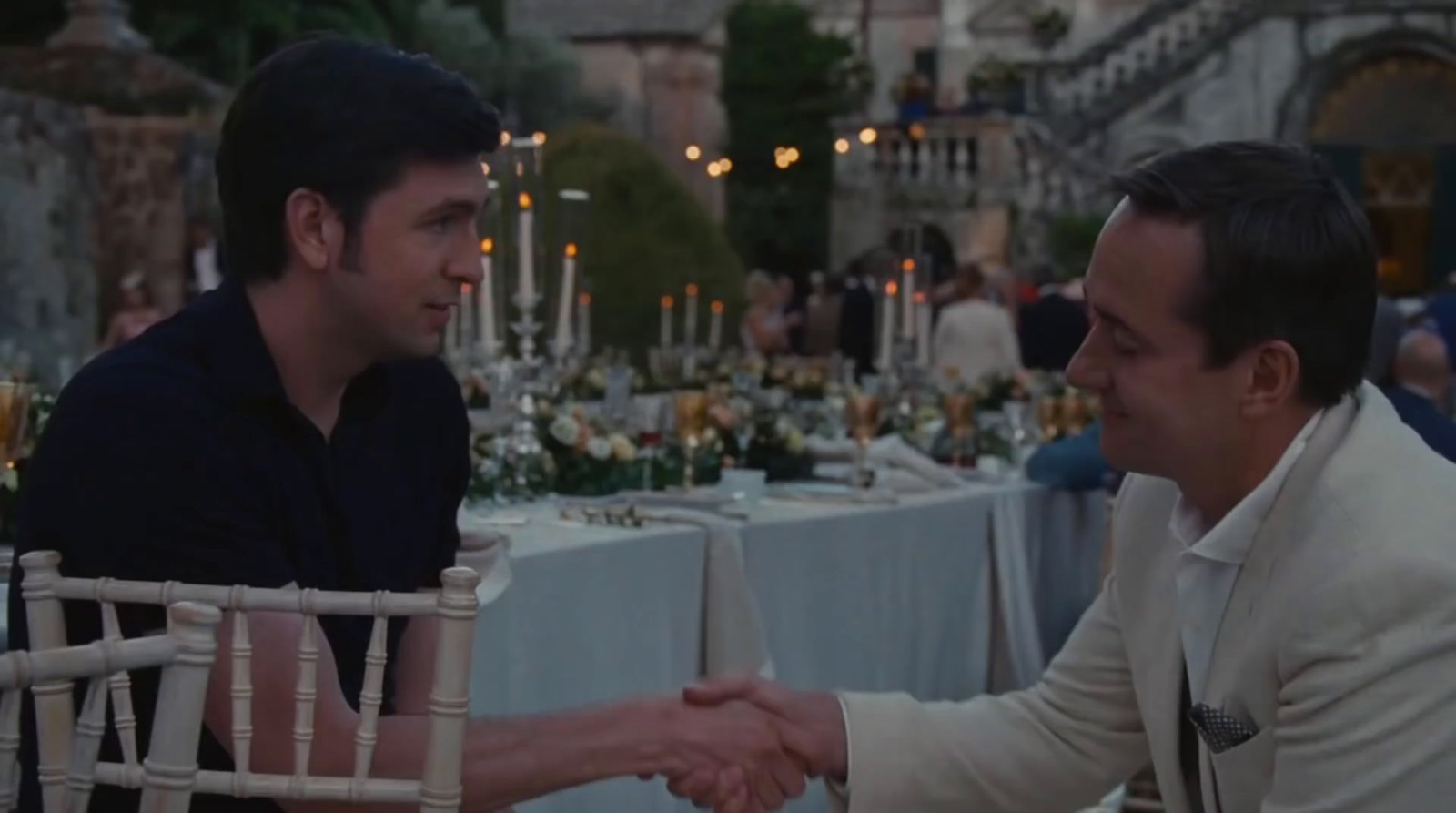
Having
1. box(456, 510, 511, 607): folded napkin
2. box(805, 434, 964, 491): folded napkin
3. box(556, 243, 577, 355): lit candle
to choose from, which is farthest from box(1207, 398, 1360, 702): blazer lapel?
box(805, 434, 964, 491): folded napkin

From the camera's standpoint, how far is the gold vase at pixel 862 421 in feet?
21.2

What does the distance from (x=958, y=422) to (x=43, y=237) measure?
19.6 ft

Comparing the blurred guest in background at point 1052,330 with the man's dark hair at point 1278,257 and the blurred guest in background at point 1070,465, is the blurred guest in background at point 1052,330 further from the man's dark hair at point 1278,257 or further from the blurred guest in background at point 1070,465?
the man's dark hair at point 1278,257

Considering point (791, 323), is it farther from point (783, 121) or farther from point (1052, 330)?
point (783, 121)

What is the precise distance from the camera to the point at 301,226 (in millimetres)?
2389

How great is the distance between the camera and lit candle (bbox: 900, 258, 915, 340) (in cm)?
838

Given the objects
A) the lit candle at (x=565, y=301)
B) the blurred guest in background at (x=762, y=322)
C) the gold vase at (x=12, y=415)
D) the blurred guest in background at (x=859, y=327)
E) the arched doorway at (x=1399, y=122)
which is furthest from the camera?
the arched doorway at (x=1399, y=122)

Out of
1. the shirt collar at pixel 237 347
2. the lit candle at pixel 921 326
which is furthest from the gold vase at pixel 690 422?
the shirt collar at pixel 237 347

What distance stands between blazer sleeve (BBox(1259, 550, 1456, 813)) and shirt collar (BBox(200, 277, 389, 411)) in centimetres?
110

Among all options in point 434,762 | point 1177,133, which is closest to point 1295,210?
point 434,762

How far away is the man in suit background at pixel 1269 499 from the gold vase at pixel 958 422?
4.78m

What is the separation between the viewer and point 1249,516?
237cm

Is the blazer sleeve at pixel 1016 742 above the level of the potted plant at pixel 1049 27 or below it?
below

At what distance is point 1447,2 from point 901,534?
23224 mm
